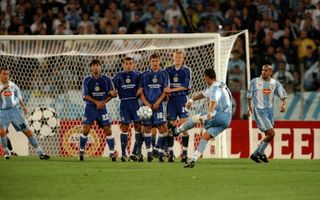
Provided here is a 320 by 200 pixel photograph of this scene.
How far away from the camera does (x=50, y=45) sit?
66.0 ft

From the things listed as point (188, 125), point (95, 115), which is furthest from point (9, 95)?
point (188, 125)

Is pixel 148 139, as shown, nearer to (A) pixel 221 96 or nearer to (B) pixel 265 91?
(B) pixel 265 91

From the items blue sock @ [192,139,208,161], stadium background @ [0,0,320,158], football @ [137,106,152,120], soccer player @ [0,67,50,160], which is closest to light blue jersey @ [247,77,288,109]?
football @ [137,106,152,120]

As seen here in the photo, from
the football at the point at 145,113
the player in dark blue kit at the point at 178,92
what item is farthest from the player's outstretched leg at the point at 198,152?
the football at the point at 145,113

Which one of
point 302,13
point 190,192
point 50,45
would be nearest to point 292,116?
point 302,13

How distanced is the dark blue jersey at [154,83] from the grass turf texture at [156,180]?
1425 mm

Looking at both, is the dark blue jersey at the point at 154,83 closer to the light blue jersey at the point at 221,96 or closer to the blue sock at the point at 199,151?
the light blue jersey at the point at 221,96

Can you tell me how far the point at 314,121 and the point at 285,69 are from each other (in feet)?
4.77

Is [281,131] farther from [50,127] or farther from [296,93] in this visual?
[50,127]

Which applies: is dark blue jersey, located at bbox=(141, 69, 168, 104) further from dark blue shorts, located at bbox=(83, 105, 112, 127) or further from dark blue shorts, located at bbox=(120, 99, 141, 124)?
dark blue shorts, located at bbox=(83, 105, 112, 127)

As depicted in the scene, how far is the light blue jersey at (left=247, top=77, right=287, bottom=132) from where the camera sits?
1678cm

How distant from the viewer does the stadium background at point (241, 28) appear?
65.7 ft

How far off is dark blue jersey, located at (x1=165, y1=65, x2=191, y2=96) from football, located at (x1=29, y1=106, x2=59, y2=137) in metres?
3.75

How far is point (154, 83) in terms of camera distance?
663 inches
